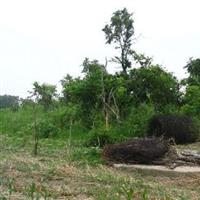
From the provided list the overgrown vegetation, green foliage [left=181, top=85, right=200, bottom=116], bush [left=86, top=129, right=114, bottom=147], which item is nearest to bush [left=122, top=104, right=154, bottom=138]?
the overgrown vegetation

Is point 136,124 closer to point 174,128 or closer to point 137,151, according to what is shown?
point 174,128

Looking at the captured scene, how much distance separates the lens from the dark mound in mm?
9961

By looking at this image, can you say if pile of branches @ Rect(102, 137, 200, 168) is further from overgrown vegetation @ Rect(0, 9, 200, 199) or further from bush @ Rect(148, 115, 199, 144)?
bush @ Rect(148, 115, 199, 144)

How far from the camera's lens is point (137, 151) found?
9977mm

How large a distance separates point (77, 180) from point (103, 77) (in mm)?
8648

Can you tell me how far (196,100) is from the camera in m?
17.4

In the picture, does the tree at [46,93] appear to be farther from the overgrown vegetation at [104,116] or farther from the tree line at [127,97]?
the tree line at [127,97]

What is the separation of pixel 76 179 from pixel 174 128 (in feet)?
20.3

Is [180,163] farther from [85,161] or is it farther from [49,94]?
[49,94]

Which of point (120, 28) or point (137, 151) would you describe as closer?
point (137, 151)

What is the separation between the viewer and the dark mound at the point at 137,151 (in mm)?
9961

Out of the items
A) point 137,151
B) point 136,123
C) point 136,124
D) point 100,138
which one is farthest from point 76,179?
point 136,123

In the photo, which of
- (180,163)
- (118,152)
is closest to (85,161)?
(118,152)

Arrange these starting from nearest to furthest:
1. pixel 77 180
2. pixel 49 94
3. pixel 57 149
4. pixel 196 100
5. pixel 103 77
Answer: pixel 77 180 → pixel 57 149 → pixel 103 77 → pixel 196 100 → pixel 49 94
